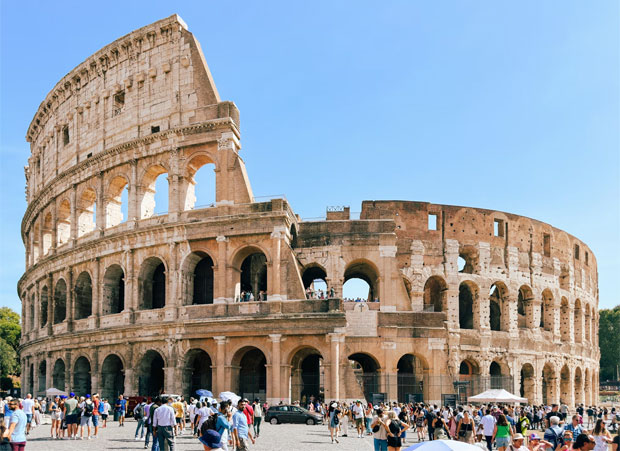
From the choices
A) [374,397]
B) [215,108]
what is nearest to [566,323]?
[374,397]

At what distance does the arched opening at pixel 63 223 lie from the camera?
39.7 m

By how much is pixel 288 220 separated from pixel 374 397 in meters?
8.65

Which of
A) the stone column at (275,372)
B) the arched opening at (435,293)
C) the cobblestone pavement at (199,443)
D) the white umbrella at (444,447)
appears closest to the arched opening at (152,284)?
the stone column at (275,372)

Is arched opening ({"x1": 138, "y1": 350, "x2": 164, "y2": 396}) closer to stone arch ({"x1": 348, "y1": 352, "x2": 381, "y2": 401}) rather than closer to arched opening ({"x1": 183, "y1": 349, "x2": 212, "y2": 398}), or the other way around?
arched opening ({"x1": 183, "y1": 349, "x2": 212, "y2": 398})

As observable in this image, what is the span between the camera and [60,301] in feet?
131

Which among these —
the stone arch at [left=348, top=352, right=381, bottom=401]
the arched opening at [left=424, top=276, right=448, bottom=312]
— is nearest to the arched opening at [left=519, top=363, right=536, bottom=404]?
the arched opening at [left=424, top=276, right=448, bottom=312]

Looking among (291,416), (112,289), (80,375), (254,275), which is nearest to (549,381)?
(254,275)

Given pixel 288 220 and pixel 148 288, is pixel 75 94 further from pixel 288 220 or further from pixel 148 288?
pixel 288 220

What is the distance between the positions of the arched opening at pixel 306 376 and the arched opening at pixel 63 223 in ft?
51.7

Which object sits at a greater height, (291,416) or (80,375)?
(80,375)

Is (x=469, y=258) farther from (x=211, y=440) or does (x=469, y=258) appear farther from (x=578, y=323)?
(x=211, y=440)

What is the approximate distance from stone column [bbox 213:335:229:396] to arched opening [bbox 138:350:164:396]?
309cm

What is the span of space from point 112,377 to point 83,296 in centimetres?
523

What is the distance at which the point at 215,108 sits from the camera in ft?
108
